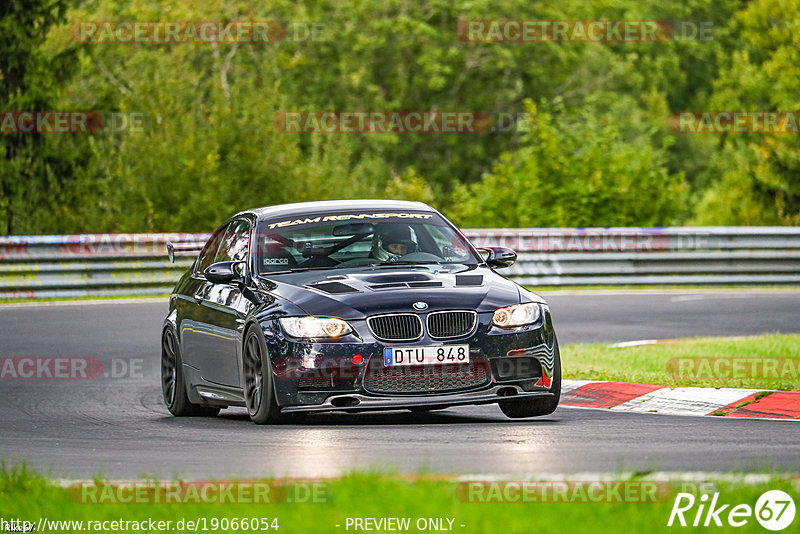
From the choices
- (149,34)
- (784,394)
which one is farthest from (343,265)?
Result: (149,34)

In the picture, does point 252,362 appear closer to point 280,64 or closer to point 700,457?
point 700,457

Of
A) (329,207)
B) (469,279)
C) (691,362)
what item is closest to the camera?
(469,279)

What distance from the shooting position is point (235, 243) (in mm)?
12391

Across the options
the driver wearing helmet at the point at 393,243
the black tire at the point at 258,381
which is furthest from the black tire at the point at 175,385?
the driver wearing helmet at the point at 393,243

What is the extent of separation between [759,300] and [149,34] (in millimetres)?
27609

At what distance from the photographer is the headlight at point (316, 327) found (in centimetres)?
1030

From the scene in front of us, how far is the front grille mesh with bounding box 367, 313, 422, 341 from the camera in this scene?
406 inches

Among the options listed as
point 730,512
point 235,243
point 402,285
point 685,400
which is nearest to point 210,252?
point 235,243

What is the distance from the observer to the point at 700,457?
338 inches

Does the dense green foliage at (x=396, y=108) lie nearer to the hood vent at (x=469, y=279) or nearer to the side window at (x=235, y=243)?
the side window at (x=235, y=243)

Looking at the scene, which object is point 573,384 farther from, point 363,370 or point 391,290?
point 363,370

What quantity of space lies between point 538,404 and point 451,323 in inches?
41.7

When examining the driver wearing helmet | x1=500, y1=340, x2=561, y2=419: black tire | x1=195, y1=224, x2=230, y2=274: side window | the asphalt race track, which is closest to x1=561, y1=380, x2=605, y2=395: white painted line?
the asphalt race track

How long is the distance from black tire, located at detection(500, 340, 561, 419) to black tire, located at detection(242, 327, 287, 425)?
159 cm
